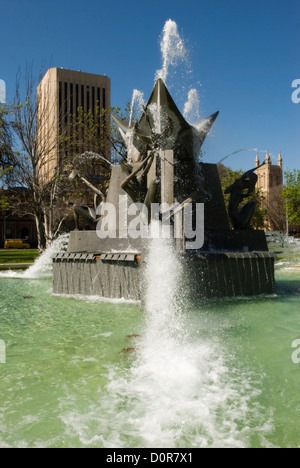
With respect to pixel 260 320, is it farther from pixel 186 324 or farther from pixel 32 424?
pixel 32 424

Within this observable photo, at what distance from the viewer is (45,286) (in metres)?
11.0

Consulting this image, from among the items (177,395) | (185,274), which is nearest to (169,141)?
(185,274)

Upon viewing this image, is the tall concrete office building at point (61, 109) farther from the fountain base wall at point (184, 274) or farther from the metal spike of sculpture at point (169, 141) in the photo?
the fountain base wall at point (184, 274)

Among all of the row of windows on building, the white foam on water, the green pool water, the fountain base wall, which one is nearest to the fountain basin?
the fountain base wall

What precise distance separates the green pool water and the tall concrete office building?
17.6m

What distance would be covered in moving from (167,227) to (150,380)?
5.08m

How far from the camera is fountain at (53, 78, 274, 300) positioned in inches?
315

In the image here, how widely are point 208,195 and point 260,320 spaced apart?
4871 millimetres

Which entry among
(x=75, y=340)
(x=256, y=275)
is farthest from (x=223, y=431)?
(x=256, y=275)

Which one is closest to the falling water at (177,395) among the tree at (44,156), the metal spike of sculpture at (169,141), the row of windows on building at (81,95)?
the metal spike of sculpture at (169,141)

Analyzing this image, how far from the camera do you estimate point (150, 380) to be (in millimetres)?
3660

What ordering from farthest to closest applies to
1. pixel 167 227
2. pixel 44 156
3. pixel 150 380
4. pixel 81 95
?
pixel 81 95, pixel 44 156, pixel 167 227, pixel 150 380

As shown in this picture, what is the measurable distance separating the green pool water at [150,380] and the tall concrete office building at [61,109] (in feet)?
57.7

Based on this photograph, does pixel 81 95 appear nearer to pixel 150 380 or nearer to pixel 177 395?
pixel 150 380
